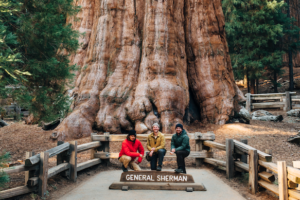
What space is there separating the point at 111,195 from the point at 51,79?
2.90 metres

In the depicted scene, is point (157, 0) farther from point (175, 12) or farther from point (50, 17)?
point (50, 17)

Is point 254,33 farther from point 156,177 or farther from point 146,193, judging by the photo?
point 146,193

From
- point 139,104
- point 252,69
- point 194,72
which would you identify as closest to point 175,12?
point 194,72

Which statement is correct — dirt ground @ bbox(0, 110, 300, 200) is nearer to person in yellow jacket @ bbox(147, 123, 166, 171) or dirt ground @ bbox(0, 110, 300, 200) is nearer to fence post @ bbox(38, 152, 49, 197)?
fence post @ bbox(38, 152, 49, 197)

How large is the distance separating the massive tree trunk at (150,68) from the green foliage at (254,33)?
28.2ft

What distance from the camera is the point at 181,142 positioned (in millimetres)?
6121

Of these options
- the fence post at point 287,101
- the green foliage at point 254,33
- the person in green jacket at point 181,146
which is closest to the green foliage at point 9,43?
the person in green jacket at point 181,146

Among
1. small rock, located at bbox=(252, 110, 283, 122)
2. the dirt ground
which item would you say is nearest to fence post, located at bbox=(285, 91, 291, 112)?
small rock, located at bbox=(252, 110, 283, 122)

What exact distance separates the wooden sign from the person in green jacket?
330 mm

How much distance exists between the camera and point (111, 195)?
16.1 feet

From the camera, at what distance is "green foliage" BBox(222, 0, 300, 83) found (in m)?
20.0

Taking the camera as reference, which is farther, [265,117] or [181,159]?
[265,117]

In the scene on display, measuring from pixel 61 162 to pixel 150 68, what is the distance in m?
5.64

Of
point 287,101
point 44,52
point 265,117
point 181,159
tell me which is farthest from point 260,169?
point 287,101
